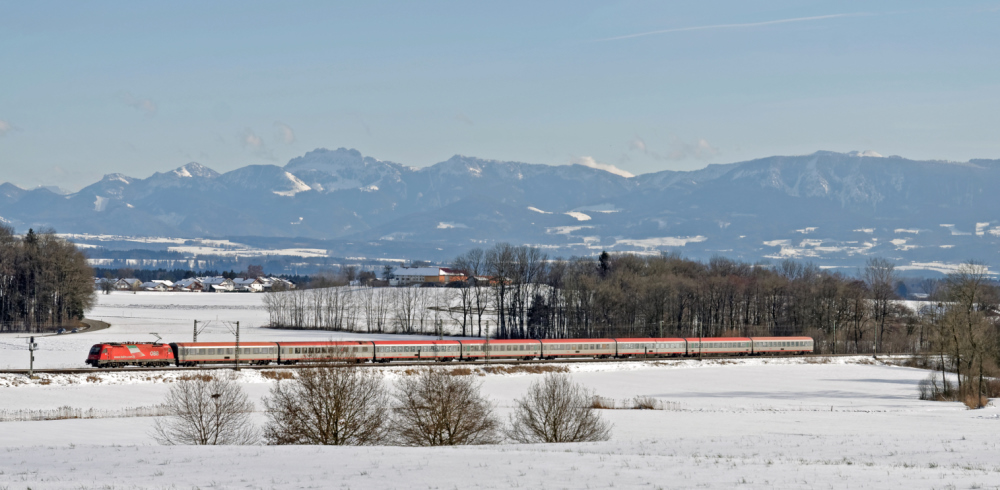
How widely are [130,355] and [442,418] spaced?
148 ft

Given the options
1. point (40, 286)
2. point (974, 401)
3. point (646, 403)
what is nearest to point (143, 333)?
point (40, 286)

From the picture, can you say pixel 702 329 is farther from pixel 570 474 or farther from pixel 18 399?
pixel 570 474

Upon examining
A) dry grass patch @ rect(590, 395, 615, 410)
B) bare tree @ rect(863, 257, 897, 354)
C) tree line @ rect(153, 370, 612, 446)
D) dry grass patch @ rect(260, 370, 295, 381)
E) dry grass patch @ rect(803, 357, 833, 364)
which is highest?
bare tree @ rect(863, 257, 897, 354)

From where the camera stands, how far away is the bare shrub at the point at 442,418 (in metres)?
46.7

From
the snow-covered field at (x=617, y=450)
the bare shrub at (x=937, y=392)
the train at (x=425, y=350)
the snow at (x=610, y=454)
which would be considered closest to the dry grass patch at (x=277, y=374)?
the snow-covered field at (x=617, y=450)

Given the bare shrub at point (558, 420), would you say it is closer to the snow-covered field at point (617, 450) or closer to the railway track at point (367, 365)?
the snow-covered field at point (617, 450)

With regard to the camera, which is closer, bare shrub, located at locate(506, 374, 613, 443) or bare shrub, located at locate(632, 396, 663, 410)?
bare shrub, located at locate(506, 374, 613, 443)

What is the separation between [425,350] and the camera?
97.6 m

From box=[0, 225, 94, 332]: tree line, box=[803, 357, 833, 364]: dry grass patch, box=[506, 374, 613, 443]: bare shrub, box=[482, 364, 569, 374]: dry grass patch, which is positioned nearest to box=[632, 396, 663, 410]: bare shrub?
Answer: box=[506, 374, 613, 443]: bare shrub

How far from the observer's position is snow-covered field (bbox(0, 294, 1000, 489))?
1173 inches

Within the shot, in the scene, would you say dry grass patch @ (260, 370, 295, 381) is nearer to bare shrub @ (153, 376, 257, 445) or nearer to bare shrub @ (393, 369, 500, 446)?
bare shrub @ (153, 376, 257, 445)

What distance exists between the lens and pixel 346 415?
4722 cm

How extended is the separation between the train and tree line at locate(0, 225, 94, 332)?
59.9 m

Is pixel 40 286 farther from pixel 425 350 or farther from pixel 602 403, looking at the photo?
pixel 602 403
